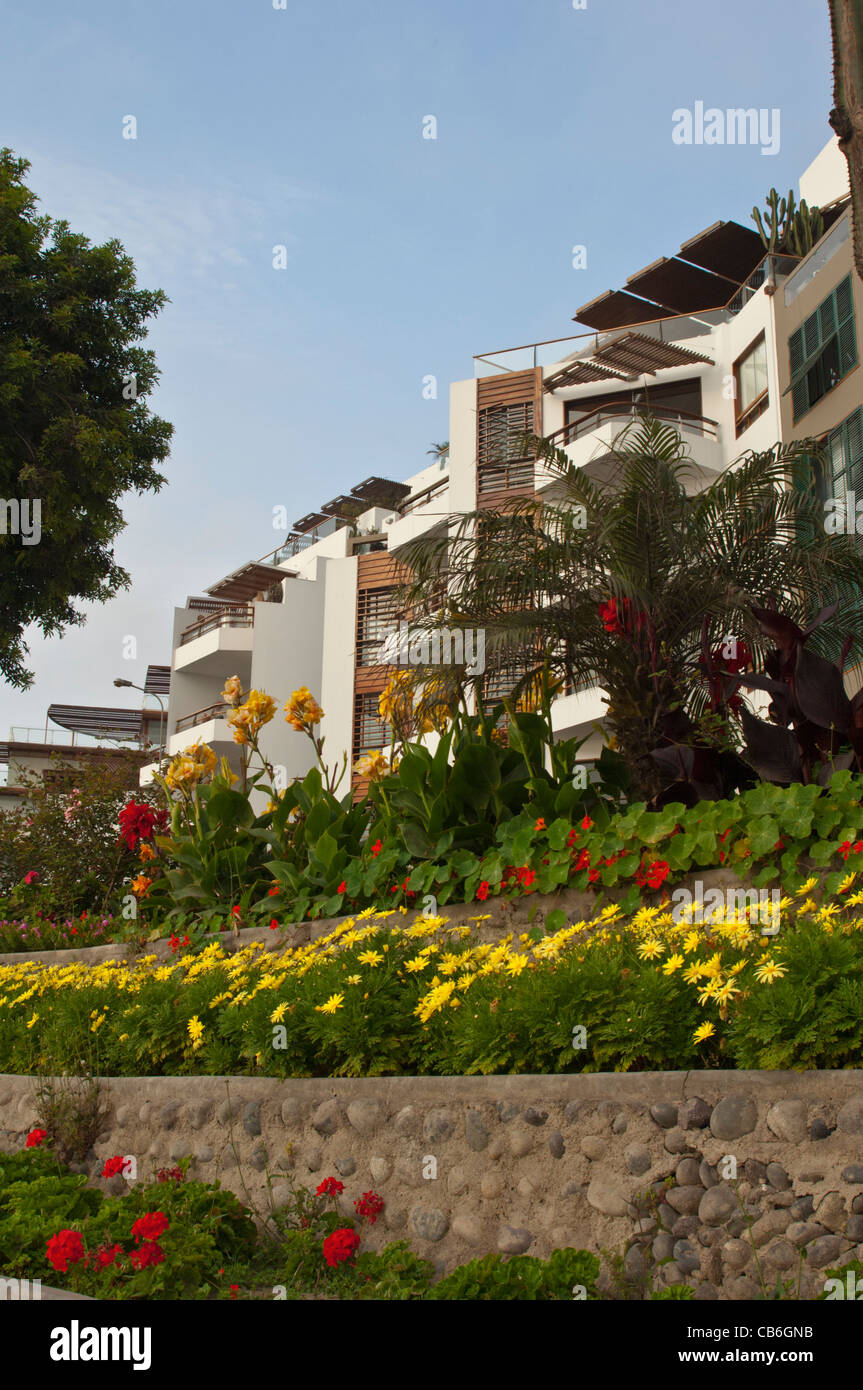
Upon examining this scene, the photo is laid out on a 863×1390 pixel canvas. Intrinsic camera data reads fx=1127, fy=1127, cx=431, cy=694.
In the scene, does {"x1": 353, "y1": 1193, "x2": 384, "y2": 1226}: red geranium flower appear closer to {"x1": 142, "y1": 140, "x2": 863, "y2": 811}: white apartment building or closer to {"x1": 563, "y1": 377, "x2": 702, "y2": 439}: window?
{"x1": 142, "y1": 140, "x2": 863, "y2": 811}: white apartment building

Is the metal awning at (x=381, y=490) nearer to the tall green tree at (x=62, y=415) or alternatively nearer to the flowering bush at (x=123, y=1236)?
the tall green tree at (x=62, y=415)

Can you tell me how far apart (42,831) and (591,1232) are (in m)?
10.8

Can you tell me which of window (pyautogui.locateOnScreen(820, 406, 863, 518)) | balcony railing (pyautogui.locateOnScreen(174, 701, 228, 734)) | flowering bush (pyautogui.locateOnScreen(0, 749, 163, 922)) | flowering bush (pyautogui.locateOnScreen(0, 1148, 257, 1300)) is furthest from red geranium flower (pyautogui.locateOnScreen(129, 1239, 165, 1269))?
balcony railing (pyautogui.locateOnScreen(174, 701, 228, 734))

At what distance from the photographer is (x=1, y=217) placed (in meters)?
13.4

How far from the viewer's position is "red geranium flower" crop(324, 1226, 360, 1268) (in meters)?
4.08

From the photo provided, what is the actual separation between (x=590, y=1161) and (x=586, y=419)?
21142 mm

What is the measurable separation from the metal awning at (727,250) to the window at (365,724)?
13.5 meters

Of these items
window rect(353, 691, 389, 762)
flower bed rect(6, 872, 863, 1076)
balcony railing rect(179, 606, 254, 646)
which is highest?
balcony railing rect(179, 606, 254, 646)

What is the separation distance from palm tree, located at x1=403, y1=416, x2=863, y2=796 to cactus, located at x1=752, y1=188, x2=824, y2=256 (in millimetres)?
16198

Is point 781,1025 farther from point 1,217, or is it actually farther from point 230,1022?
point 1,217

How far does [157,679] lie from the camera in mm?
45406

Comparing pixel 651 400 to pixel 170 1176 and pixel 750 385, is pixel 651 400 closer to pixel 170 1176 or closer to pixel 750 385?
pixel 750 385

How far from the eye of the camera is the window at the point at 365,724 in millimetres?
29062
